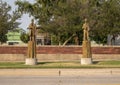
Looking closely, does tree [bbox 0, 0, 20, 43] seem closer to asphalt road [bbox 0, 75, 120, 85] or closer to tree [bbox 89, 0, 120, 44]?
tree [bbox 89, 0, 120, 44]

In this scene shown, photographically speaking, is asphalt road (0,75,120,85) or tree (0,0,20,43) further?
tree (0,0,20,43)

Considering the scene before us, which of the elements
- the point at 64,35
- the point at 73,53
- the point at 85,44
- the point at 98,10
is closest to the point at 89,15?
the point at 98,10

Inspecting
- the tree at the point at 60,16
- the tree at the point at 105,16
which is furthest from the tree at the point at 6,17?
the tree at the point at 105,16

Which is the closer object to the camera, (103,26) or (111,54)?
(111,54)

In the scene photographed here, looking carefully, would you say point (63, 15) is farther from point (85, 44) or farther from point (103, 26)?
point (85, 44)

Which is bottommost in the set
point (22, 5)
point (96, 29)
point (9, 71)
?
point (9, 71)

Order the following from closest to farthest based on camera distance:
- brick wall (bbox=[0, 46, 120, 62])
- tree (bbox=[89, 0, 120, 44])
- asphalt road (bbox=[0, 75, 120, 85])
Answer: asphalt road (bbox=[0, 75, 120, 85]) → brick wall (bbox=[0, 46, 120, 62]) → tree (bbox=[89, 0, 120, 44])

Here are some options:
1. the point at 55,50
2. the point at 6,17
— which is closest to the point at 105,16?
the point at 55,50

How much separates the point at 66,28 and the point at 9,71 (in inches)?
786

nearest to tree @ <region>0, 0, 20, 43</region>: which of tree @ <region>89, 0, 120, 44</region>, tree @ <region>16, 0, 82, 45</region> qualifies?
tree @ <region>16, 0, 82, 45</region>

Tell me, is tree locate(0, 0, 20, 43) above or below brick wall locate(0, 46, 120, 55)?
above

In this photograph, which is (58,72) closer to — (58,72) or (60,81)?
(58,72)

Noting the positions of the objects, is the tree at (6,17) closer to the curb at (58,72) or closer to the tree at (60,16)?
the tree at (60,16)

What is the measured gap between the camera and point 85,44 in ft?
96.5
